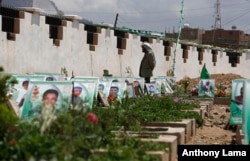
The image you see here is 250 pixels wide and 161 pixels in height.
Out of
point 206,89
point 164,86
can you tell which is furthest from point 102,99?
point 164,86

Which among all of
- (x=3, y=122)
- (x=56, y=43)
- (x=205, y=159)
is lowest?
(x=205, y=159)

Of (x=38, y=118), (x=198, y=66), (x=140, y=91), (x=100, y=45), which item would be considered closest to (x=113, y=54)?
(x=100, y=45)

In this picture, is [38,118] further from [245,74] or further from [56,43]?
[245,74]

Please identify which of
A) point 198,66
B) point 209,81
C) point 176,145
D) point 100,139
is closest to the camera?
point 100,139

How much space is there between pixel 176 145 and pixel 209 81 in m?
12.2

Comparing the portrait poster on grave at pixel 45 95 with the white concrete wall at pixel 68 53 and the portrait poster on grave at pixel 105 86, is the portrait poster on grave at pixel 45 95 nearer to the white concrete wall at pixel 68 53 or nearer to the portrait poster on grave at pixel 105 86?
the portrait poster on grave at pixel 105 86

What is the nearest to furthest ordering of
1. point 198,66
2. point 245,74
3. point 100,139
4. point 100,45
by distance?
point 100,139
point 100,45
point 198,66
point 245,74

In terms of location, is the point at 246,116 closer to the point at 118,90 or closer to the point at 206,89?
the point at 118,90

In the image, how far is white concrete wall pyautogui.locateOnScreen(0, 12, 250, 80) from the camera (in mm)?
17266

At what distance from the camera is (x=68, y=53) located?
67.9ft

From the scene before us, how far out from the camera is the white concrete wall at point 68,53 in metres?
17.3

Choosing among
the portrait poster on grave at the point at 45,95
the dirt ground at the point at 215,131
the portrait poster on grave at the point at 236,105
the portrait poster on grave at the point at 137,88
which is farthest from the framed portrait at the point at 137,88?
the portrait poster on grave at the point at 45,95

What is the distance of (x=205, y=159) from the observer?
6.29 metres

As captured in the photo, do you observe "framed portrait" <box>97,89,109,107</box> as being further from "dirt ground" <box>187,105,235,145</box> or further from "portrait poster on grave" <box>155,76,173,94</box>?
"portrait poster on grave" <box>155,76,173,94</box>
